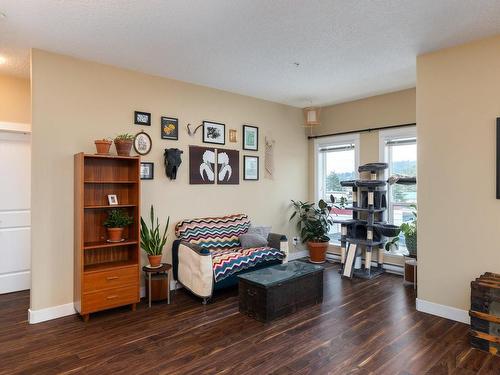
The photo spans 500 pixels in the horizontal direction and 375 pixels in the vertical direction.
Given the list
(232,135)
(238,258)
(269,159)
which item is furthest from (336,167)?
(238,258)

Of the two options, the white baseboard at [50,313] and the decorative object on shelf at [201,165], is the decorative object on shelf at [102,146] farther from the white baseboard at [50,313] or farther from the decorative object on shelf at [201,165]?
the white baseboard at [50,313]

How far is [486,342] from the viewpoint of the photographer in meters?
2.61

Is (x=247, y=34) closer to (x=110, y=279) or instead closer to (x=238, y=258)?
(x=238, y=258)

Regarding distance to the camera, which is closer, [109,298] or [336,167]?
[109,298]

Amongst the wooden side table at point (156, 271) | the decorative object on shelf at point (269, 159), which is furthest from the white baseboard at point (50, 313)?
the decorative object on shelf at point (269, 159)

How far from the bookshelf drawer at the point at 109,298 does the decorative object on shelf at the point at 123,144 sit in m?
1.43

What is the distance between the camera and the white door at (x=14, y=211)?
406cm

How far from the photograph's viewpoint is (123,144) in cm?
347

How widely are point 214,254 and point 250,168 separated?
161cm

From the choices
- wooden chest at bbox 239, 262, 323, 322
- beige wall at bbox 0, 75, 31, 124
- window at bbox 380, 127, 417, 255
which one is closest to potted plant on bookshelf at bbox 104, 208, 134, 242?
wooden chest at bbox 239, 262, 323, 322

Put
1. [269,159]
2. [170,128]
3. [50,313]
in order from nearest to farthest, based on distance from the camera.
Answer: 1. [50,313]
2. [170,128]
3. [269,159]

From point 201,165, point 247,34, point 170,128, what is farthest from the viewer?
point 201,165

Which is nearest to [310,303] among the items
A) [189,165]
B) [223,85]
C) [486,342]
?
[486,342]

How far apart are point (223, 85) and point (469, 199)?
3.18 m
